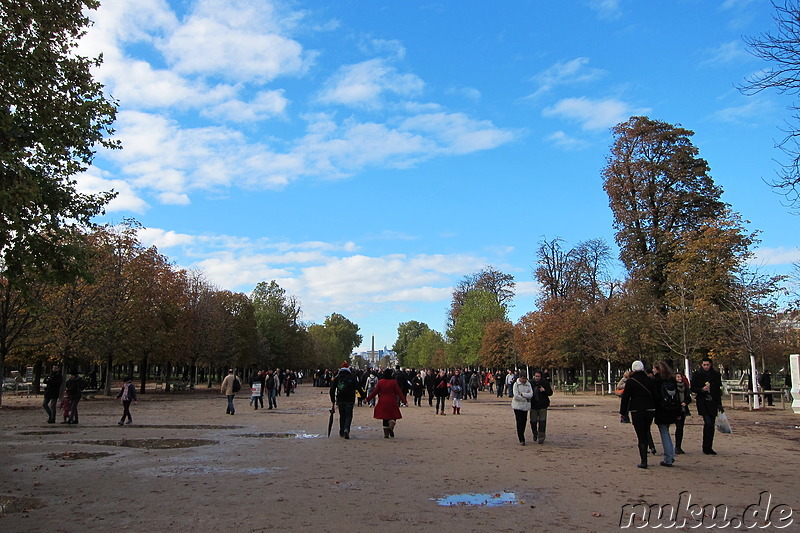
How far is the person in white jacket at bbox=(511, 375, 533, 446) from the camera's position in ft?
46.9

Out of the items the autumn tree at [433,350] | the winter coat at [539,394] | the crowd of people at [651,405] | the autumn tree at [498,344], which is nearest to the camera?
the crowd of people at [651,405]

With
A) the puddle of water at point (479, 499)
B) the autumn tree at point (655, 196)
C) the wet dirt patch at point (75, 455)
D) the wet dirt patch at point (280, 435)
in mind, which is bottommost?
the wet dirt patch at point (280, 435)

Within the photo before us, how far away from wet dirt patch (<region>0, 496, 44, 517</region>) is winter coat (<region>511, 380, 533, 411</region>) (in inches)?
377

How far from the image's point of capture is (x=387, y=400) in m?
15.9

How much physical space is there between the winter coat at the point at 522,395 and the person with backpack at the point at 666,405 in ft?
11.1

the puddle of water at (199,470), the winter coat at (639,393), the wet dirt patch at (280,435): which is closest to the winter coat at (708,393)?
the winter coat at (639,393)

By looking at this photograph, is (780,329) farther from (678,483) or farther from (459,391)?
(678,483)

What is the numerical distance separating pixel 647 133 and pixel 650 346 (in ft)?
46.0

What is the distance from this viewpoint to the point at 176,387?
51.0 meters

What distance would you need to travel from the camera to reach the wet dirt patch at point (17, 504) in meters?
7.59

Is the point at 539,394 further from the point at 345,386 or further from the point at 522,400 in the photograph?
the point at 345,386

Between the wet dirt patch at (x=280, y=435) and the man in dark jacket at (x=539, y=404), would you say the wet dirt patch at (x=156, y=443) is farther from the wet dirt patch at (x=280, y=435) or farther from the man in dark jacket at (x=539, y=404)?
the man in dark jacket at (x=539, y=404)

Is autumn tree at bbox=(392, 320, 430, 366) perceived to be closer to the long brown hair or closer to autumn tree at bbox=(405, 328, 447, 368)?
autumn tree at bbox=(405, 328, 447, 368)

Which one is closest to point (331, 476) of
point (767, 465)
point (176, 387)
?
point (767, 465)
